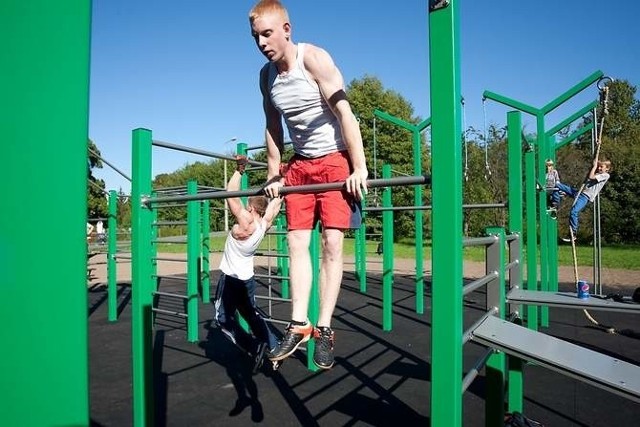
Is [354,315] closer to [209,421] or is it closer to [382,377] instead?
[382,377]

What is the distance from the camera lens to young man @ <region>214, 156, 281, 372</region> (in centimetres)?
396

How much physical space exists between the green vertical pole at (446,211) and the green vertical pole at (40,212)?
0.95m

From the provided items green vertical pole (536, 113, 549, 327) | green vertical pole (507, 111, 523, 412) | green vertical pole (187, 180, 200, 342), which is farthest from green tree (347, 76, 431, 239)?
green vertical pole (507, 111, 523, 412)

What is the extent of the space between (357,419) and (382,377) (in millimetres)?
904

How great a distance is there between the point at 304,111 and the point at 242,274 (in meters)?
2.32

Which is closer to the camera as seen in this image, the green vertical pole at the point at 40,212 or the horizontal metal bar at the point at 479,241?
the green vertical pole at the point at 40,212

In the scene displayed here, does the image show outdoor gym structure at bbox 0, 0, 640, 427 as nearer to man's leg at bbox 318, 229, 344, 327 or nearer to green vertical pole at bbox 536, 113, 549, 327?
man's leg at bbox 318, 229, 344, 327

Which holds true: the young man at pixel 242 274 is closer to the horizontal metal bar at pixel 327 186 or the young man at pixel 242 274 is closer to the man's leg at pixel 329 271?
the horizontal metal bar at pixel 327 186

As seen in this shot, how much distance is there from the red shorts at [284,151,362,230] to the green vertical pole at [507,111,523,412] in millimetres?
1007

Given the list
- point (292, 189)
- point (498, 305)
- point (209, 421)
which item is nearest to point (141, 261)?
point (292, 189)

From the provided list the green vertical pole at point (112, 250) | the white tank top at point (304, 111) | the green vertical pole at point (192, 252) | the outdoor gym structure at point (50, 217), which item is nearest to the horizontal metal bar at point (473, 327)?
the white tank top at point (304, 111)

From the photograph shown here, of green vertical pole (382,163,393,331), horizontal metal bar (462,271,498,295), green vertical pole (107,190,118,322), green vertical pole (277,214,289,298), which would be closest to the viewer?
horizontal metal bar (462,271,498,295)

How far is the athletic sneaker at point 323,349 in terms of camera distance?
1975 mm

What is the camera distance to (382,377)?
3.80 metres
